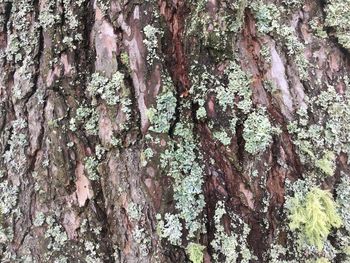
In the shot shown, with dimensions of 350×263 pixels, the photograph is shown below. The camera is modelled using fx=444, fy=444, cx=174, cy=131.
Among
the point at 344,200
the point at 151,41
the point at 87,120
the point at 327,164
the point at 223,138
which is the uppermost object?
the point at 151,41

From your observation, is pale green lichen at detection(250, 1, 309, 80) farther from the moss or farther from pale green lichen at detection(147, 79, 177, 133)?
the moss

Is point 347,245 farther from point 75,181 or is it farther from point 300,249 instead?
point 75,181

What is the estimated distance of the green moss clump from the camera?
4.28ft

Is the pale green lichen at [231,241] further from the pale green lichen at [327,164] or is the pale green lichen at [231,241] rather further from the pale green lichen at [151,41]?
the pale green lichen at [151,41]

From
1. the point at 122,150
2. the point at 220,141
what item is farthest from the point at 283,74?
the point at 122,150

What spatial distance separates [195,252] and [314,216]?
37 centimetres

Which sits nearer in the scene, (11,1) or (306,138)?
(306,138)

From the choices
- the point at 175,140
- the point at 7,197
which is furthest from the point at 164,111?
the point at 7,197

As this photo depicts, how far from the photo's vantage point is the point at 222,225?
1313 millimetres

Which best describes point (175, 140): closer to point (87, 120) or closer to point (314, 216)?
point (87, 120)

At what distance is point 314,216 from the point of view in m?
1.30

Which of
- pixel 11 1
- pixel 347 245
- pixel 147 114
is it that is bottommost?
pixel 347 245

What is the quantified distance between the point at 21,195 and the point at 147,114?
47cm

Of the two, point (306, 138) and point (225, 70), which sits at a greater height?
point (225, 70)
